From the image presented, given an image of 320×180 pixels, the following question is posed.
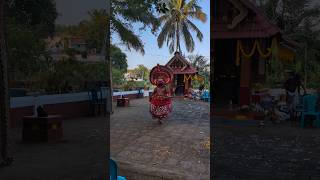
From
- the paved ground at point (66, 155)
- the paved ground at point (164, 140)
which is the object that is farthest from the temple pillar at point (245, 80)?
the paved ground at point (66, 155)

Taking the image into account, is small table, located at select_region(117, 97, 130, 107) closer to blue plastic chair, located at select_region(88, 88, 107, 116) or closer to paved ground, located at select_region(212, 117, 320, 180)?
blue plastic chair, located at select_region(88, 88, 107, 116)

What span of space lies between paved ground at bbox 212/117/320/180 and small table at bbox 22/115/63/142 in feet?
6.84

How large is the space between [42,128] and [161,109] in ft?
2.64

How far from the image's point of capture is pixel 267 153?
4.25 m

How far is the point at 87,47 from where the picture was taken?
1465mm

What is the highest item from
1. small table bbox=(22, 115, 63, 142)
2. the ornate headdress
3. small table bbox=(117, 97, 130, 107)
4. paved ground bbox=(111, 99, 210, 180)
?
the ornate headdress

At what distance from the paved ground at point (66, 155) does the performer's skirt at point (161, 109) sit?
1.44ft

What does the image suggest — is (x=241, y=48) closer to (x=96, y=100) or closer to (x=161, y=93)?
(x=161, y=93)

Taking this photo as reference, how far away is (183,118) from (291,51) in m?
0.93

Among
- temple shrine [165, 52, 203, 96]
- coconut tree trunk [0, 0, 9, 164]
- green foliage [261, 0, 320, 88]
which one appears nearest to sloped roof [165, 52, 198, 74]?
temple shrine [165, 52, 203, 96]

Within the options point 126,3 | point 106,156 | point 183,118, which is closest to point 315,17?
point 183,118

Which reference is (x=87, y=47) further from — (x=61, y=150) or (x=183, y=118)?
(x=183, y=118)

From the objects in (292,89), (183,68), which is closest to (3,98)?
(183,68)

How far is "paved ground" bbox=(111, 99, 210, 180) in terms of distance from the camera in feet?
6.36
